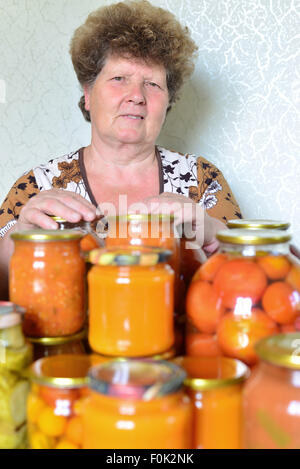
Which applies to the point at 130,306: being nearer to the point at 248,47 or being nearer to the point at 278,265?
the point at 278,265

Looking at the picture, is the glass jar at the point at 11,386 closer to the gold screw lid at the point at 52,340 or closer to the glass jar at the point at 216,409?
the gold screw lid at the point at 52,340

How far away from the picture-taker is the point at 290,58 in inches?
60.2

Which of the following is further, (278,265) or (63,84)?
(63,84)

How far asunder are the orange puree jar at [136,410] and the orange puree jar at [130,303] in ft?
0.24

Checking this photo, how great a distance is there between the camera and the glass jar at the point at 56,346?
56 centimetres

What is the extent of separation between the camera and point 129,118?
4.64ft

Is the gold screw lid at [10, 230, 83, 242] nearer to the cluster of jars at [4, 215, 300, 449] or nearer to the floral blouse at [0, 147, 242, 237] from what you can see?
the cluster of jars at [4, 215, 300, 449]

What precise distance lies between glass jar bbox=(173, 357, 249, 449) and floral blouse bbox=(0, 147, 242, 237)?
1.03 meters

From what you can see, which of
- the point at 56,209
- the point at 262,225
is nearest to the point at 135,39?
the point at 56,209

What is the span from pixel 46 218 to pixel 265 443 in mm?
495

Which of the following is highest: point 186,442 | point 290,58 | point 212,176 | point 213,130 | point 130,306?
point 290,58

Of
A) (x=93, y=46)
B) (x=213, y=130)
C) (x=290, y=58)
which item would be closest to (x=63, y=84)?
(x=93, y=46)

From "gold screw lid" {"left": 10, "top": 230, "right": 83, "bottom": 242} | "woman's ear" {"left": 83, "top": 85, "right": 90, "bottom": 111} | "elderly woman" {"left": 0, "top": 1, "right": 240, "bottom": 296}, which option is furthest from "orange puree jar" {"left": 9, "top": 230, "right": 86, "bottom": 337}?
"woman's ear" {"left": 83, "top": 85, "right": 90, "bottom": 111}

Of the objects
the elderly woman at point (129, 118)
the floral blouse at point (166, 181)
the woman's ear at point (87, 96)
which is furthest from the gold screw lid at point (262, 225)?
the woman's ear at point (87, 96)
